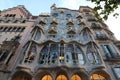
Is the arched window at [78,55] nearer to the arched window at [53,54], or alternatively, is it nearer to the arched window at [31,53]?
the arched window at [53,54]

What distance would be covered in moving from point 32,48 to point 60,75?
23.7ft

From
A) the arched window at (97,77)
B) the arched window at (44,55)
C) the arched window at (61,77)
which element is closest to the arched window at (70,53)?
the arched window at (61,77)

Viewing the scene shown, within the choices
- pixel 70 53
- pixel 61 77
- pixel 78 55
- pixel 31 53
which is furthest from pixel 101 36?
pixel 31 53

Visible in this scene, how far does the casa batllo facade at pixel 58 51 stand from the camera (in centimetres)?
2082

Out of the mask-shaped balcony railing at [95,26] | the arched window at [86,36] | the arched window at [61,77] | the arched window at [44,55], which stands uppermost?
the mask-shaped balcony railing at [95,26]

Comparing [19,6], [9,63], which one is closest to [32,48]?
[9,63]

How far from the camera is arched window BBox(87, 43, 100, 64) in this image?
2257 centimetres

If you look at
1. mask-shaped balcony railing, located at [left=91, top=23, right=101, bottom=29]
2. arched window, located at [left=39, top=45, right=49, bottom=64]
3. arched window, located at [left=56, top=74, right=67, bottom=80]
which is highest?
mask-shaped balcony railing, located at [left=91, top=23, right=101, bottom=29]

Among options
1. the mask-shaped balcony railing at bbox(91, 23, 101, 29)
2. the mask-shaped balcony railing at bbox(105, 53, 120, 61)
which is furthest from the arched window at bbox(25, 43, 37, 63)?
the mask-shaped balcony railing at bbox(91, 23, 101, 29)

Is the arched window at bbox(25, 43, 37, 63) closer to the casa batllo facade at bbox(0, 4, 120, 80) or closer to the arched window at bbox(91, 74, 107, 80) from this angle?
the casa batllo facade at bbox(0, 4, 120, 80)

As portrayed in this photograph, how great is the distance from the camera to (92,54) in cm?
2383

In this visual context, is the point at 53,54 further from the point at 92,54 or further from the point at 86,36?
the point at 86,36

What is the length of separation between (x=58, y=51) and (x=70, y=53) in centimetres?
194

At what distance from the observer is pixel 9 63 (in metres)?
23.9
